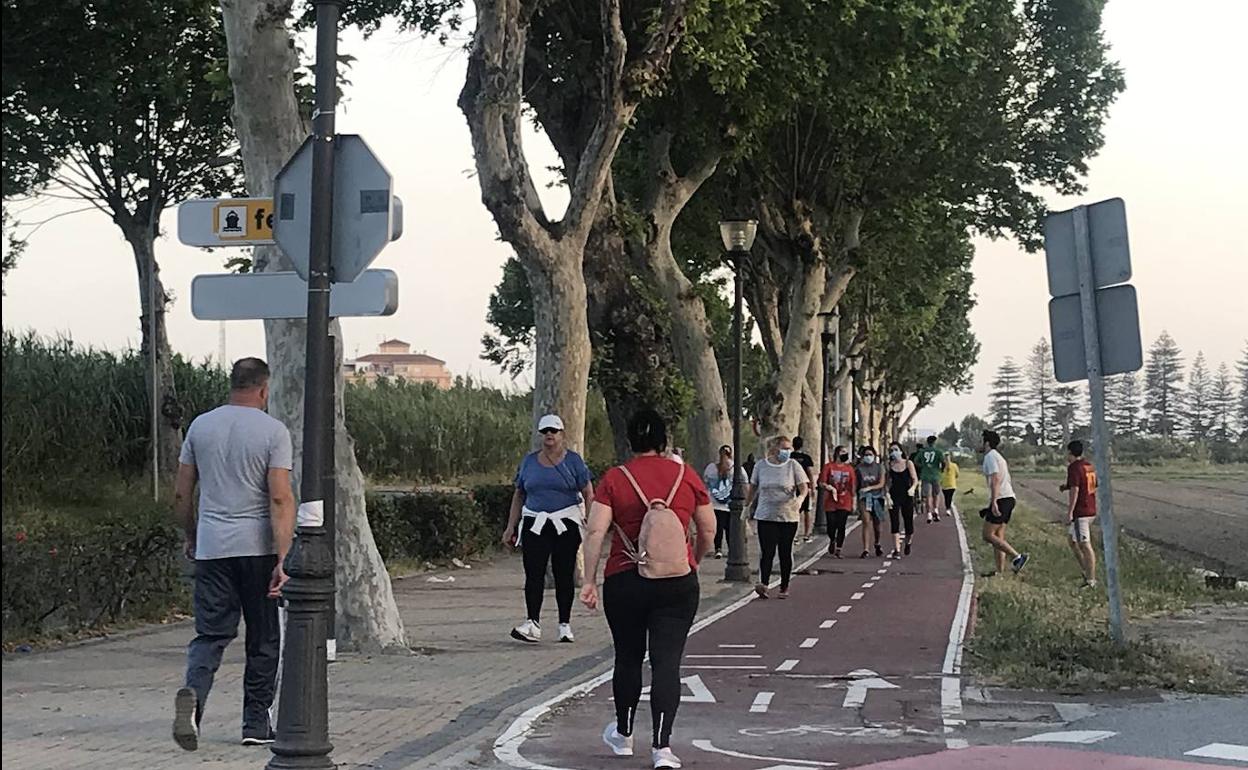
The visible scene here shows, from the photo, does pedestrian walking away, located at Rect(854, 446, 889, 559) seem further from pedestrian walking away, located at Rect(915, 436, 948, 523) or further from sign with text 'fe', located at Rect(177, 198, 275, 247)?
sign with text 'fe', located at Rect(177, 198, 275, 247)

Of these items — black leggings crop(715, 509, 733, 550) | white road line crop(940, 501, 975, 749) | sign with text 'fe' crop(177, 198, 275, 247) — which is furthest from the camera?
black leggings crop(715, 509, 733, 550)

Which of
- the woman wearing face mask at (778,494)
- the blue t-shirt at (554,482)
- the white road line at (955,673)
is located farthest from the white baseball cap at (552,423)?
the woman wearing face mask at (778,494)

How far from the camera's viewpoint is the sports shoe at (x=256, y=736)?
29.0 feet

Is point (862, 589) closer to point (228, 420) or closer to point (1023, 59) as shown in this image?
point (228, 420)

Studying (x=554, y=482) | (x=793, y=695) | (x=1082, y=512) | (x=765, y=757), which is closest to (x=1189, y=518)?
(x=1082, y=512)

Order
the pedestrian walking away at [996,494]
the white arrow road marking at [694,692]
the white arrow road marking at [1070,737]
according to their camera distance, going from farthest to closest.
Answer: the pedestrian walking away at [996,494]
the white arrow road marking at [694,692]
the white arrow road marking at [1070,737]

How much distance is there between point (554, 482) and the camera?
14016 millimetres

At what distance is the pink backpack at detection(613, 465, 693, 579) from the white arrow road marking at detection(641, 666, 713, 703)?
2540mm

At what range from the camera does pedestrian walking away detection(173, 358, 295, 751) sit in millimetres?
8602

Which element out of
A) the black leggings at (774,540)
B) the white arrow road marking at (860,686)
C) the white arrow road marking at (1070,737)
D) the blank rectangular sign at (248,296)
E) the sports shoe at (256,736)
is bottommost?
the white arrow road marking at (1070,737)

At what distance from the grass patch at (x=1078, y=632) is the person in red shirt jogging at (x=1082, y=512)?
0.36m

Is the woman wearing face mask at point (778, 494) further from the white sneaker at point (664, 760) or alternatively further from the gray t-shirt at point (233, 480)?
the gray t-shirt at point (233, 480)

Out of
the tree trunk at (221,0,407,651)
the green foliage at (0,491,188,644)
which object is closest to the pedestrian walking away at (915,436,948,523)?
the green foliage at (0,491,188,644)

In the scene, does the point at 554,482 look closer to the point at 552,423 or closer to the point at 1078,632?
the point at 552,423
